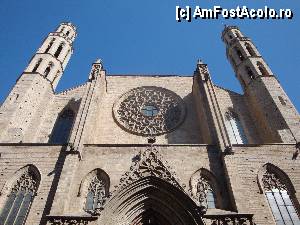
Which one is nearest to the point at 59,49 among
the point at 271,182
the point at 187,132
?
the point at 187,132

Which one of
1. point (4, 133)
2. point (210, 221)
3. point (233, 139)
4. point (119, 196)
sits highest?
point (233, 139)

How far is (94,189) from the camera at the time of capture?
13922 mm

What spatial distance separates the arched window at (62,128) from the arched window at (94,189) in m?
3.90

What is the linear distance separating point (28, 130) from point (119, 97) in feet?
18.4

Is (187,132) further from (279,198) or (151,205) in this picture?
(279,198)

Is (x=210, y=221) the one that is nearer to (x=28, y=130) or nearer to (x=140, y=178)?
(x=140, y=178)

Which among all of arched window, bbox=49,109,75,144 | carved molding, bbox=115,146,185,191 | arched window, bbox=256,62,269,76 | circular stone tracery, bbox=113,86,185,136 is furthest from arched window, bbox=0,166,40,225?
arched window, bbox=256,62,269,76

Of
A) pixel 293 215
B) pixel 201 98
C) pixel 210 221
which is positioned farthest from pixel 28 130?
pixel 293 215

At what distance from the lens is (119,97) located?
68.1ft

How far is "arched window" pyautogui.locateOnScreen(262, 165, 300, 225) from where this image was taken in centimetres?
1280

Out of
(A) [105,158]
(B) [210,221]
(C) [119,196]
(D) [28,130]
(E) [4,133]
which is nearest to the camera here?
(B) [210,221]

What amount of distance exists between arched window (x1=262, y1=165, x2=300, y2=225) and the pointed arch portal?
122 inches

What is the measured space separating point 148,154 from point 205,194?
8.82ft

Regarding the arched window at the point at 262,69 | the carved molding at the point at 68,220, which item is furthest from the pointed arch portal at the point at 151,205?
the arched window at the point at 262,69
